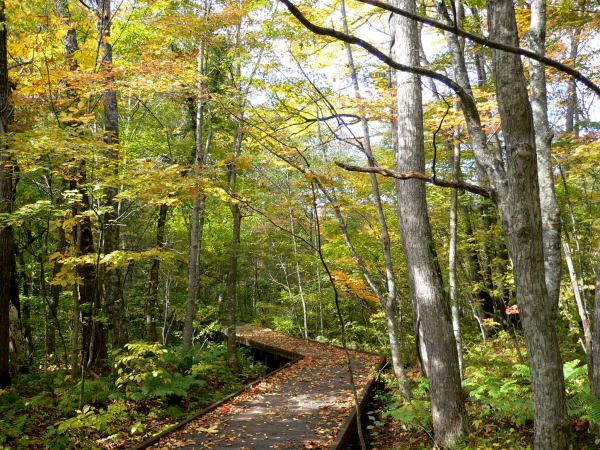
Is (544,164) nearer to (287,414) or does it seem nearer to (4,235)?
(287,414)

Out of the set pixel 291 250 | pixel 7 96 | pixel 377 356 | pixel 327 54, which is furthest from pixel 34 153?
pixel 291 250

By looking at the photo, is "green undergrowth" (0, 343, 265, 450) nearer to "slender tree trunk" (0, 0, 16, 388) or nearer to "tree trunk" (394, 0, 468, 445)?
"slender tree trunk" (0, 0, 16, 388)

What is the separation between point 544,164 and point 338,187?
4342 mm

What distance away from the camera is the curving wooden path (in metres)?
5.39

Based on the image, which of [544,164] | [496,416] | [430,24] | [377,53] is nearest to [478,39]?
[430,24]

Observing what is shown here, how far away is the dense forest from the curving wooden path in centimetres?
78

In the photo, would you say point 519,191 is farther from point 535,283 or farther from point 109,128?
point 109,128

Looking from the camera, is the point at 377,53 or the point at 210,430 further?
the point at 210,430

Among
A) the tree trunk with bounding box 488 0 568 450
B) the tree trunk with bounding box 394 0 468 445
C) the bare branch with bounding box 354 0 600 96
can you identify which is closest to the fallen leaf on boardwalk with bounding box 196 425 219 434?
the tree trunk with bounding box 394 0 468 445

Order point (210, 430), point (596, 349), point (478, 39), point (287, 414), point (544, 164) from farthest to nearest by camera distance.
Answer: point (287, 414) → point (210, 430) → point (544, 164) → point (596, 349) → point (478, 39)

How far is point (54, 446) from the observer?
5.21m

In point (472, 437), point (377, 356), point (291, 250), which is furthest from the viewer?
point (291, 250)

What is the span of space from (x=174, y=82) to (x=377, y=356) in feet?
29.2

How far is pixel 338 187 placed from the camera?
811cm
